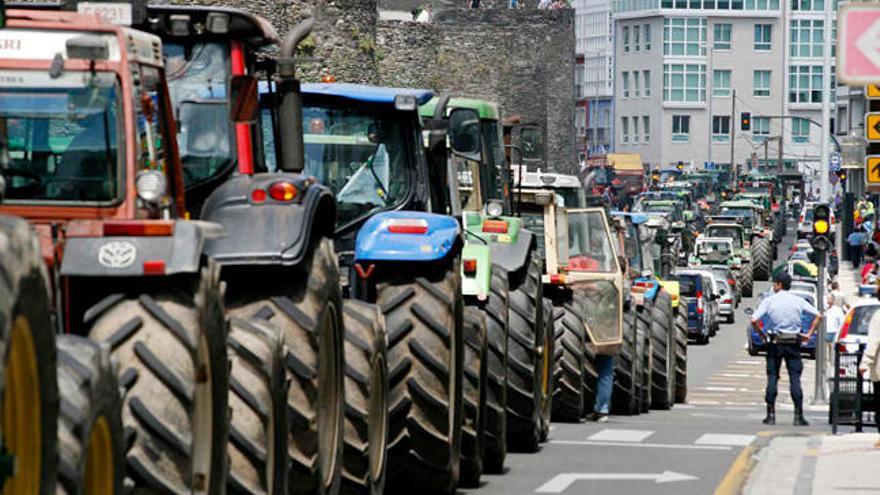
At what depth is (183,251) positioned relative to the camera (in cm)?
827

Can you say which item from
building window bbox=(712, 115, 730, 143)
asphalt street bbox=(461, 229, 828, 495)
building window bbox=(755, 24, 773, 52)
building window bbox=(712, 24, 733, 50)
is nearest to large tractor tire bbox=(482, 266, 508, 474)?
asphalt street bbox=(461, 229, 828, 495)

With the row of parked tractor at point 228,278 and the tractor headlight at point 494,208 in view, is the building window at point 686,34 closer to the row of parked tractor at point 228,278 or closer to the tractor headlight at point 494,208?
the tractor headlight at point 494,208

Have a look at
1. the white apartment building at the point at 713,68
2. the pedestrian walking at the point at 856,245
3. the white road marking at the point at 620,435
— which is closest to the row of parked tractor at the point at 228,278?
the white road marking at the point at 620,435

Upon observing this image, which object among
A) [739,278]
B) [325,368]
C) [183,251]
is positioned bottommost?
[739,278]

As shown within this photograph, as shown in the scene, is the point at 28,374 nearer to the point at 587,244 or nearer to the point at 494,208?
the point at 494,208

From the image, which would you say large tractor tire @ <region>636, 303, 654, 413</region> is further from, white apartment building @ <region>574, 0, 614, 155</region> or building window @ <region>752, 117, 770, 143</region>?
white apartment building @ <region>574, 0, 614, 155</region>

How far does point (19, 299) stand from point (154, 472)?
1641 mm

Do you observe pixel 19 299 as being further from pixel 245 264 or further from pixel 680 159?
pixel 680 159

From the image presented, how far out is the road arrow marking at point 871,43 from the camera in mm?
13531

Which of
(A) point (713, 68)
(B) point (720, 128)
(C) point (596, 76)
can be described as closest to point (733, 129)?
(B) point (720, 128)

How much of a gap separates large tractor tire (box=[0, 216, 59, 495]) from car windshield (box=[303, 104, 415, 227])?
7.17 m

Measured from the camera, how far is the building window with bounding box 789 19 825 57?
17238 centimetres

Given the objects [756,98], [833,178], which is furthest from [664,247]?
[756,98]

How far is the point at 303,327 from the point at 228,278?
1.24ft
